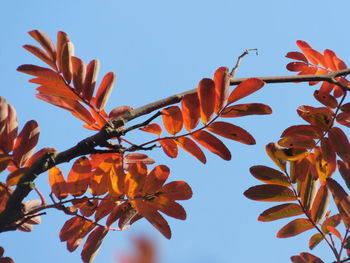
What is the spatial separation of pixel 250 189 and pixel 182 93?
39 centimetres

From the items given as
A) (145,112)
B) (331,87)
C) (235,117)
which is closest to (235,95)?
(235,117)

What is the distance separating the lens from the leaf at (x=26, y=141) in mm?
1120

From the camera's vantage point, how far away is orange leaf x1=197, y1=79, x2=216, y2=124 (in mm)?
1062

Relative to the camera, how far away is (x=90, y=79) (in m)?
1.13

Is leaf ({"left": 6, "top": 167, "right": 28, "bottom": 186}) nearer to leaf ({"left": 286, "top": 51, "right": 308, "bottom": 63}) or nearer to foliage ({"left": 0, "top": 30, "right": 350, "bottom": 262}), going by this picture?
foliage ({"left": 0, "top": 30, "right": 350, "bottom": 262})

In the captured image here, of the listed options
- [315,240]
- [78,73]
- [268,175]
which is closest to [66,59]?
[78,73]

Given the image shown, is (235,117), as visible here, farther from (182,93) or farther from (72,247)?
(72,247)

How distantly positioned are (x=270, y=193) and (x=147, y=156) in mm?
369

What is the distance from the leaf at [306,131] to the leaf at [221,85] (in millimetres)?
268

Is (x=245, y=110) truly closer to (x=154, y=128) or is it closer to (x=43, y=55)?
(x=154, y=128)

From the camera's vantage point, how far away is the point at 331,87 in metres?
1.52

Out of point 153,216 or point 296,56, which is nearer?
point 153,216

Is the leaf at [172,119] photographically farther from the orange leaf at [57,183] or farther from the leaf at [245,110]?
the orange leaf at [57,183]

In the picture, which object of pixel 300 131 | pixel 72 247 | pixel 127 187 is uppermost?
pixel 300 131
